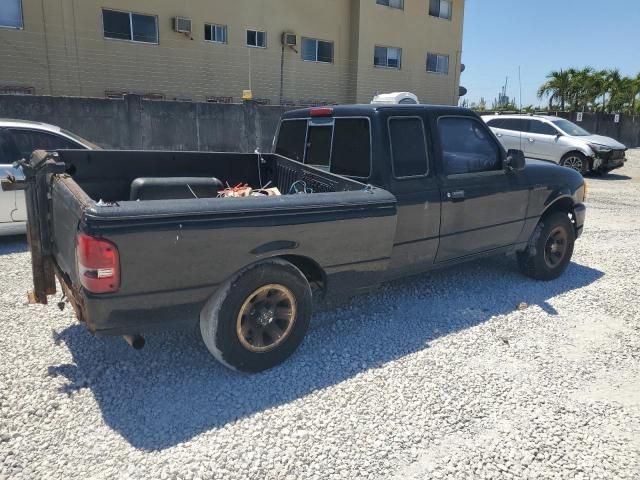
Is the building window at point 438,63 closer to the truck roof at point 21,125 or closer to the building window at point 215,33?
the building window at point 215,33

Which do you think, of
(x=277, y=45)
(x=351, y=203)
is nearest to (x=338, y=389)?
(x=351, y=203)

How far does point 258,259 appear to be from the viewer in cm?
329

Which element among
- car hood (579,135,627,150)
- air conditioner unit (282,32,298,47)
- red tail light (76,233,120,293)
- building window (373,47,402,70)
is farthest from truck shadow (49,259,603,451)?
building window (373,47,402,70)

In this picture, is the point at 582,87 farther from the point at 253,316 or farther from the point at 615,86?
the point at 253,316

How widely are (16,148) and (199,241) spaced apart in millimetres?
4822

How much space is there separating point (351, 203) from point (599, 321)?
9.12 feet

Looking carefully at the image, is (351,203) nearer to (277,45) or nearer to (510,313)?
(510,313)

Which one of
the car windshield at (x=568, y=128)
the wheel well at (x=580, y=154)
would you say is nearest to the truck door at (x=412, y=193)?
the wheel well at (x=580, y=154)

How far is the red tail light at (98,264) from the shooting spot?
2762mm

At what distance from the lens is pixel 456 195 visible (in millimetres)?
4516

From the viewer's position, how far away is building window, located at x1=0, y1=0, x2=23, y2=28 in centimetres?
1389

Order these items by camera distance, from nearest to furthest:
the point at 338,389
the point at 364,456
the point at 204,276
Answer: the point at 364,456, the point at 204,276, the point at 338,389

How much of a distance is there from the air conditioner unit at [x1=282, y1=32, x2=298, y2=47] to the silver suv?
8566 millimetres

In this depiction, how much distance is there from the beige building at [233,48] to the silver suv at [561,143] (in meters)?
7.90
